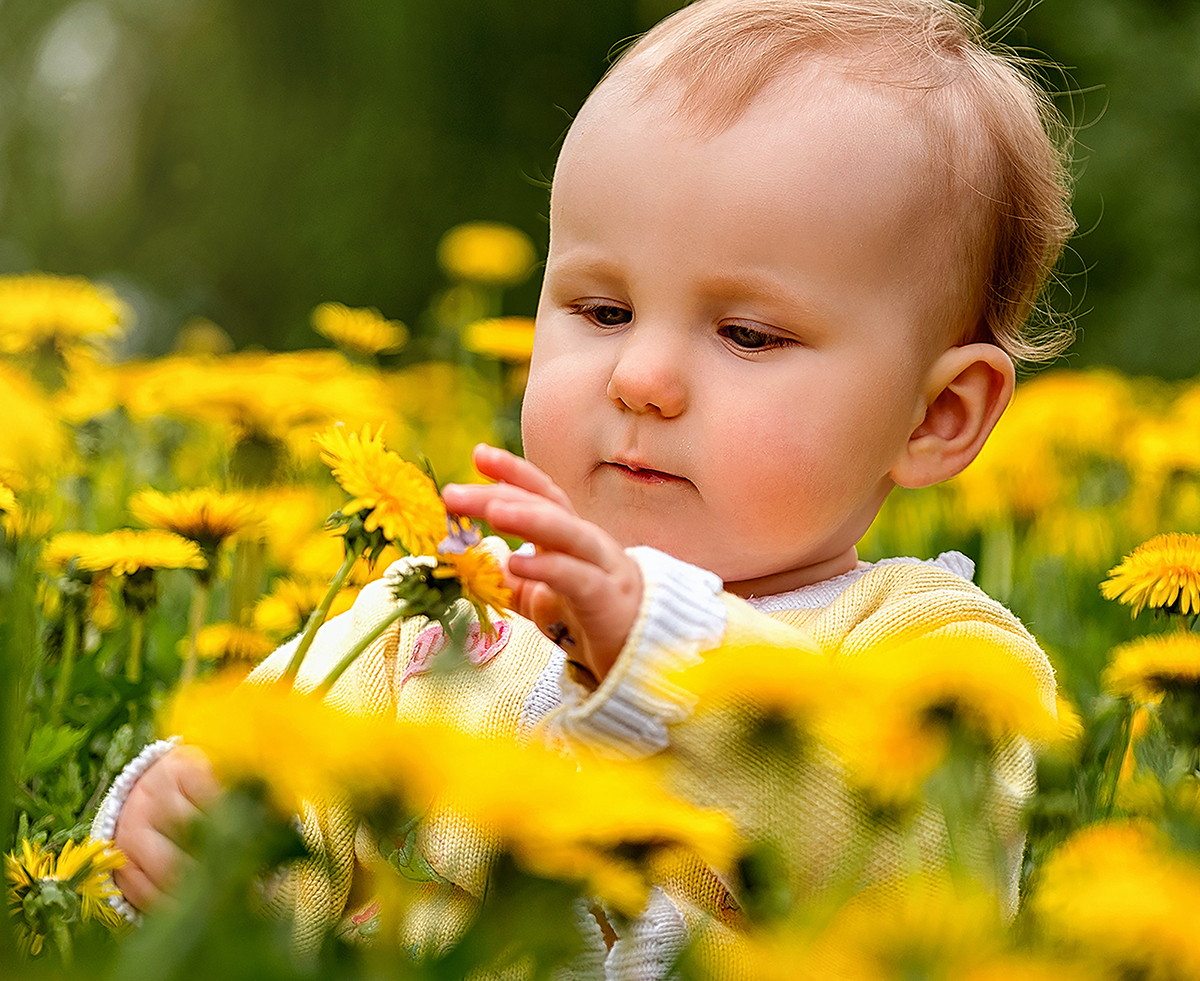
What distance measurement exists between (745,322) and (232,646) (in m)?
0.64

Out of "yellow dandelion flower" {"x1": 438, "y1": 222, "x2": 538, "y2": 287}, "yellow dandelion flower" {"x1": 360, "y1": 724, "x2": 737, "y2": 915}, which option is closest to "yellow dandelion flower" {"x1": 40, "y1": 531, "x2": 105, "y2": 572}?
"yellow dandelion flower" {"x1": 360, "y1": 724, "x2": 737, "y2": 915}

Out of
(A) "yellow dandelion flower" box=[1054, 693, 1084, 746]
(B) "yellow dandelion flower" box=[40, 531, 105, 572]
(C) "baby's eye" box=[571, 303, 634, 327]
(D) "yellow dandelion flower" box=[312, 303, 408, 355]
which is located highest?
(C) "baby's eye" box=[571, 303, 634, 327]

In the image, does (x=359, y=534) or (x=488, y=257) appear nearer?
(x=359, y=534)

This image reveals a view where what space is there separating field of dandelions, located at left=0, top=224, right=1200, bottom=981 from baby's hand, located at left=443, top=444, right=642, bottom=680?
4cm

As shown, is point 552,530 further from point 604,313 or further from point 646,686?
point 604,313

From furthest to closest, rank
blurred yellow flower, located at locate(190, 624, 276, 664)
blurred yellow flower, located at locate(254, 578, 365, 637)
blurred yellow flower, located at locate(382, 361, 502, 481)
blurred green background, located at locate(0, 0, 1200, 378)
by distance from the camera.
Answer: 1. blurred green background, located at locate(0, 0, 1200, 378)
2. blurred yellow flower, located at locate(382, 361, 502, 481)
3. blurred yellow flower, located at locate(254, 578, 365, 637)
4. blurred yellow flower, located at locate(190, 624, 276, 664)

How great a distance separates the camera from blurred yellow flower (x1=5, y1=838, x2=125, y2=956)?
0.90 metres

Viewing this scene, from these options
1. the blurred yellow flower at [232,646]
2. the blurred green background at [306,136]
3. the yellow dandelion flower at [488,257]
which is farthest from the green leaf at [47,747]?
the blurred green background at [306,136]

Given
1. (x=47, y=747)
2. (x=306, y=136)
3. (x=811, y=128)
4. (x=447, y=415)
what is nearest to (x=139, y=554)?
(x=47, y=747)

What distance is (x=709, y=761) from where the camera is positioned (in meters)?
1.00

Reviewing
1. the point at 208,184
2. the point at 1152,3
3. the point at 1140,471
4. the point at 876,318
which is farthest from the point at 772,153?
the point at 208,184

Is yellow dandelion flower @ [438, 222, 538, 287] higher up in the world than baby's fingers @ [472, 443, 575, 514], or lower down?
lower down

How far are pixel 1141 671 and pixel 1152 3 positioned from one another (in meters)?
5.74

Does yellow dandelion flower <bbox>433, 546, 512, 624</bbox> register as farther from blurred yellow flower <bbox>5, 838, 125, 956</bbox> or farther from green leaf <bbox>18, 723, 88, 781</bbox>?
green leaf <bbox>18, 723, 88, 781</bbox>
